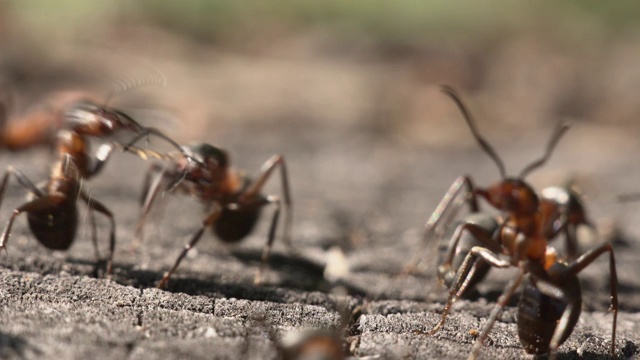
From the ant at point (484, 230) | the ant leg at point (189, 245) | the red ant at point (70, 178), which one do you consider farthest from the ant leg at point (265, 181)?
the ant at point (484, 230)

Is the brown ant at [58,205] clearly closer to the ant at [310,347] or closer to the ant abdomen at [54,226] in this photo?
the ant abdomen at [54,226]

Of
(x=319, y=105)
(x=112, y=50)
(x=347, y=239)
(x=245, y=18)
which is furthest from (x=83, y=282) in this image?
(x=245, y=18)

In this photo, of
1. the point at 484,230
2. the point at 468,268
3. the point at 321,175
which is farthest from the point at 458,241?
the point at 321,175

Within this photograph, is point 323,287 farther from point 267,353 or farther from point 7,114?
point 7,114

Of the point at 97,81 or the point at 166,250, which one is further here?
the point at 97,81

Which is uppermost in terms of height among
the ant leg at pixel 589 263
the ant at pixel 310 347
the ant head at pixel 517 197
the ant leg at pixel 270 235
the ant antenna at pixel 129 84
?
the ant antenna at pixel 129 84
